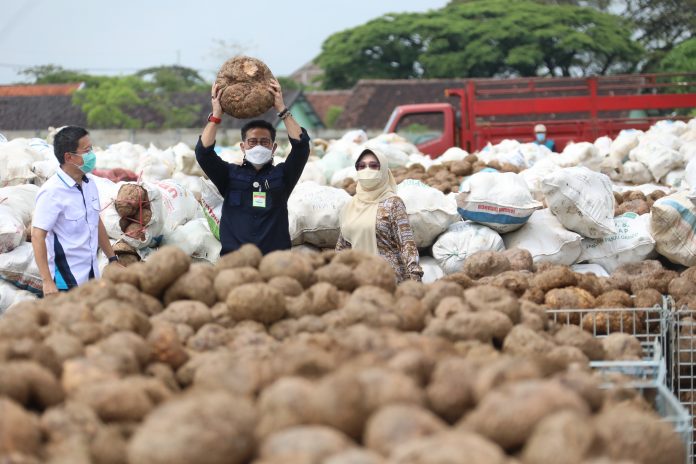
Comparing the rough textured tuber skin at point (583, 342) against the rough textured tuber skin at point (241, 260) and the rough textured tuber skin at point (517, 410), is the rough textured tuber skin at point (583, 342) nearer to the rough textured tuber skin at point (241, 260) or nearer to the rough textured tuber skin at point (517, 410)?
the rough textured tuber skin at point (517, 410)

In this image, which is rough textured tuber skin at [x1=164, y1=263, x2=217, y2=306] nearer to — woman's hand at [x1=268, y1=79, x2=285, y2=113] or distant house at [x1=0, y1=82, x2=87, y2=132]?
woman's hand at [x1=268, y1=79, x2=285, y2=113]

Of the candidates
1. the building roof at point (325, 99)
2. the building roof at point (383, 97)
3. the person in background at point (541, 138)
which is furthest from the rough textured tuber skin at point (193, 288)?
the building roof at point (325, 99)

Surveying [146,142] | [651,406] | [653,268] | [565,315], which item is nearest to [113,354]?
[651,406]

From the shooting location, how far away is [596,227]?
735cm

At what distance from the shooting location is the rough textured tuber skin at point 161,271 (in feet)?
13.1

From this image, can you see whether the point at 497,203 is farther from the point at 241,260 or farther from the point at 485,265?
the point at 241,260

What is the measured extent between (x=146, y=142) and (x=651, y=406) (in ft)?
87.9

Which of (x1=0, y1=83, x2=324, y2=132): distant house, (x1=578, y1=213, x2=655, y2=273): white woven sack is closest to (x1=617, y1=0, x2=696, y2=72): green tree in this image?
(x1=0, y1=83, x2=324, y2=132): distant house

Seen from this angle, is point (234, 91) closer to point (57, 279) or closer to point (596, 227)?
point (57, 279)

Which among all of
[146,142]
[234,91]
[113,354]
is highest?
[234,91]

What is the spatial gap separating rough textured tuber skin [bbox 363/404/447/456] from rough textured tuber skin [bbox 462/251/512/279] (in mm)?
3860

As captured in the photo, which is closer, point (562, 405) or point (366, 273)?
point (562, 405)

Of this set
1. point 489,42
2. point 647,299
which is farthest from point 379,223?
point 489,42

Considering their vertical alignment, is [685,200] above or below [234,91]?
below
